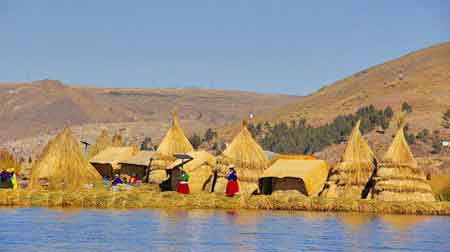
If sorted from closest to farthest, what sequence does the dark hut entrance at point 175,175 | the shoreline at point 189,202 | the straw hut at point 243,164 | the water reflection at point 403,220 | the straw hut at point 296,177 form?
the water reflection at point 403,220 < the shoreline at point 189,202 < the straw hut at point 296,177 < the straw hut at point 243,164 < the dark hut entrance at point 175,175

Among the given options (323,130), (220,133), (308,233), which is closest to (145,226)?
(308,233)

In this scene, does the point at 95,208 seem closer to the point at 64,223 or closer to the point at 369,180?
the point at 64,223

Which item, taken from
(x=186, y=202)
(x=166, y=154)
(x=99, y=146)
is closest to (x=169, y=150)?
(x=166, y=154)

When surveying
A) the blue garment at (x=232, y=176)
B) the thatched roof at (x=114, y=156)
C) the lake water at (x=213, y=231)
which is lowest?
the lake water at (x=213, y=231)

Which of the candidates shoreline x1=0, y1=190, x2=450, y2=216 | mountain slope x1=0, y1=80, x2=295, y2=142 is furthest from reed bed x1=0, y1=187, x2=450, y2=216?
mountain slope x1=0, y1=80, x2=295, y2=142

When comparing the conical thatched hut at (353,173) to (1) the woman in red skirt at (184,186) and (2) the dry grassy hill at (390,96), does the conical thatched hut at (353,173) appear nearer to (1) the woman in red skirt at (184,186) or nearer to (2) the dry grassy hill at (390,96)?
(1) the woman in red skirt at (184,186)

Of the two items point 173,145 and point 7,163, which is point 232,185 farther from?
point 7,163

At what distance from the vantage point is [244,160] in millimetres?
34312

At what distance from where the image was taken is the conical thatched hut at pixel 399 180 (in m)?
30.9

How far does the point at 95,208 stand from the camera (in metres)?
29.7

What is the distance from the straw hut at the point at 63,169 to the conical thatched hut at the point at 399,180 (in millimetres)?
10500

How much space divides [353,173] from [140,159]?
1289 centimetres

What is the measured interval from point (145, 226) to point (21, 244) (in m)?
4.75

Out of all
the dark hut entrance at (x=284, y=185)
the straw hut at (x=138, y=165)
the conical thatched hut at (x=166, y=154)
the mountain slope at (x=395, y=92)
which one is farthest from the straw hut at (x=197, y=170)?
the mountain slope at (x=395, y=92)
